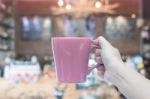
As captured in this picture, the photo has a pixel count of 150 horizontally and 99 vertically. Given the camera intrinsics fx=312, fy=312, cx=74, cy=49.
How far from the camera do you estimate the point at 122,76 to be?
1.62 feet

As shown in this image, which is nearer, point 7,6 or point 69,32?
point 7,6

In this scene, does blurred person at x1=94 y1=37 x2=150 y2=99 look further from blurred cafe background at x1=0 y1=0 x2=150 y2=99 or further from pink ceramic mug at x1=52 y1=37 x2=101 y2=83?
blurred cafe background at x1=0 y1=0 x2=150 y2=99

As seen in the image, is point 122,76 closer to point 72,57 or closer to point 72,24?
point 72,57

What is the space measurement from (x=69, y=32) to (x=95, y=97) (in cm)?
379

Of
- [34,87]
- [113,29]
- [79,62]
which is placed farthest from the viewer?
[113,29]

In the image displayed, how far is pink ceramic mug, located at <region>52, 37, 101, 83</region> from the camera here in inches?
21.3

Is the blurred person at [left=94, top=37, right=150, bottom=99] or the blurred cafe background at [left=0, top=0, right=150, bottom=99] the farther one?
the blurred cafe background at [left=0, top=0, right=150, bottom=99]

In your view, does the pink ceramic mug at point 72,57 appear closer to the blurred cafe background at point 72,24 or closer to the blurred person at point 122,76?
the blurred person at point 122,76

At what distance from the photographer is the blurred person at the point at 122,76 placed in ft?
1.55

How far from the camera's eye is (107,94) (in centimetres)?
96

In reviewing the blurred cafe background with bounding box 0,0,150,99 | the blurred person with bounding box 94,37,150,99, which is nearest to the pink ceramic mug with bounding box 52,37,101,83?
the blurred person with bounding box 94,37,150,99

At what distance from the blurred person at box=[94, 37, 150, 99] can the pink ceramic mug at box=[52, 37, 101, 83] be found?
0.02 metres

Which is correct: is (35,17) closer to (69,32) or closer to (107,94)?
(69,32)

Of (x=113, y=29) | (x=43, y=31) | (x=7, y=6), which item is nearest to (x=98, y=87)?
(x=7, y=6)
